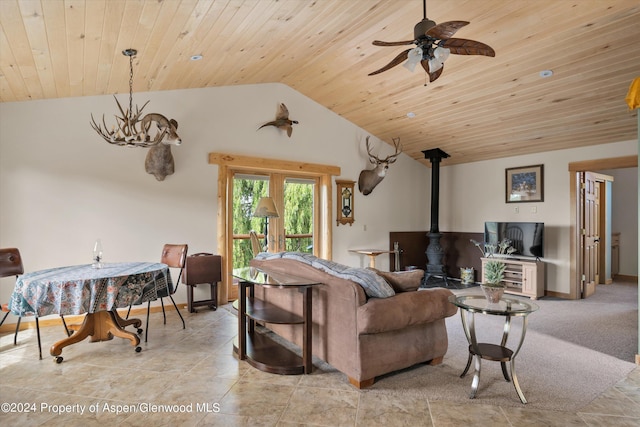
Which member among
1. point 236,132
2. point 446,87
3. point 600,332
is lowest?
point 600,332

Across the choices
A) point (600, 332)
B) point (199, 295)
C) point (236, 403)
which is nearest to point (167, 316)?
point (199, 295)

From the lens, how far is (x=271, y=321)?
2869 millimetres

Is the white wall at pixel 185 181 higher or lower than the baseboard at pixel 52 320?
higher

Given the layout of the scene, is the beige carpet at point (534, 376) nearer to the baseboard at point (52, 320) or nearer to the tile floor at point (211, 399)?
the tile floor at point (211, 399)

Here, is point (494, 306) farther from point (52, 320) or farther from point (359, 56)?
point (52, 320)

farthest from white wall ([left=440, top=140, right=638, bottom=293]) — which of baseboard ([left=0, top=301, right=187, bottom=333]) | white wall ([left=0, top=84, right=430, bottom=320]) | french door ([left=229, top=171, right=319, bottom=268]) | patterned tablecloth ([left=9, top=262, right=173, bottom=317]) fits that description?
patterned tablecloth ([left=9, top=262, right=173, bottom=317])

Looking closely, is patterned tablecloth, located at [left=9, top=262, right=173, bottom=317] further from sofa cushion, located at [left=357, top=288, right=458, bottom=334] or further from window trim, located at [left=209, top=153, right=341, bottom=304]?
window trim, located at [left=209, top=153, right=341, bottom=304]

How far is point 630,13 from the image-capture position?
3.23 metres

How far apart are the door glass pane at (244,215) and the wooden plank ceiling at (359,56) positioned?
148 cm

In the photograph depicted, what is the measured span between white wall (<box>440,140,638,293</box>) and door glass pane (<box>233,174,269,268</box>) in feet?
13.0

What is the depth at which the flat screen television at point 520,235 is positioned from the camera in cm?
587

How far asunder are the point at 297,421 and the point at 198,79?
4.15 metres

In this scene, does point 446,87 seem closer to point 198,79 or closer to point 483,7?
point 483,7

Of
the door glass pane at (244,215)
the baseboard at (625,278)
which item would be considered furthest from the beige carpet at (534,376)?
the baseboard at (625,278)
